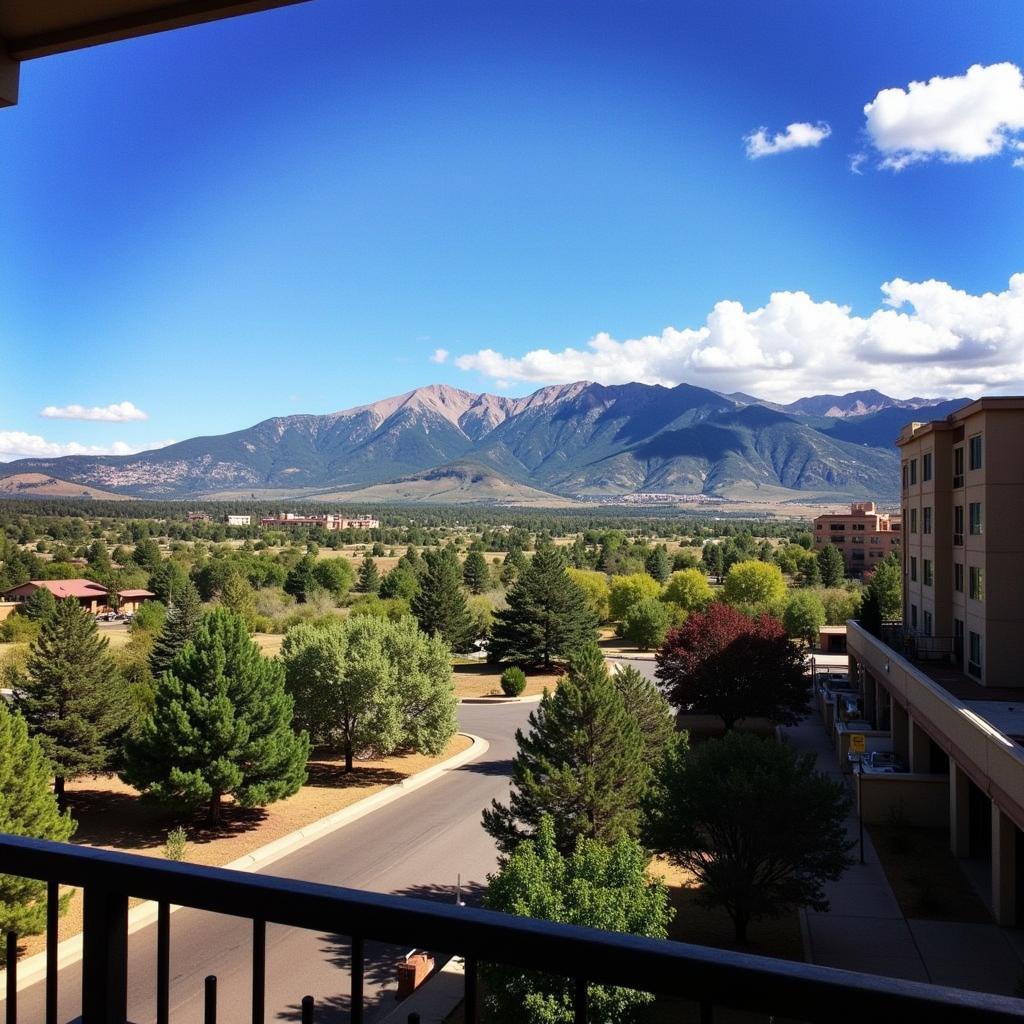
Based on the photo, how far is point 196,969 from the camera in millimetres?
14586

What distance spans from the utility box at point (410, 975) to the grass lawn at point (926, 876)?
9.84 metres

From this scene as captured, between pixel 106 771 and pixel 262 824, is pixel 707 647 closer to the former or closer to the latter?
pixel 262 824

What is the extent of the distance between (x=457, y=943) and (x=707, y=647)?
3305 cm

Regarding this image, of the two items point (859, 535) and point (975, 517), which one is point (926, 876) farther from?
point (859, 535)

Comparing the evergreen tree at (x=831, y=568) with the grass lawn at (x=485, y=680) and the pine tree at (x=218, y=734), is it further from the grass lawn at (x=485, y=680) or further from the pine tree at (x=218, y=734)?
the pine tree at (x=218, y=734)

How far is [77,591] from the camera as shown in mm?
70562

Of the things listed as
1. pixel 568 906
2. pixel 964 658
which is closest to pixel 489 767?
pixel 964 658

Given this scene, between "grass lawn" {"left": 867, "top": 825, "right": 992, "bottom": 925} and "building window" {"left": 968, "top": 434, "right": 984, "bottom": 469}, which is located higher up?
"building window" {"left": 968, "top": 434, "right": 984, "bottom": 469}

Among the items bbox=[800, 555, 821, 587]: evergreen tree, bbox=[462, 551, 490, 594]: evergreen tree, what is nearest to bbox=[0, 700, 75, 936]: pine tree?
bbox=[462, 551, 490, 594]: evergreen tree

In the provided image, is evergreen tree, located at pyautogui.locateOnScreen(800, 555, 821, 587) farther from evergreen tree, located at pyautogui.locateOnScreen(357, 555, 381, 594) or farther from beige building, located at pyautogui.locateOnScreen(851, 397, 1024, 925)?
beige building, located at pyautogui.locateOnScreen(851, 397, 1024, 925)

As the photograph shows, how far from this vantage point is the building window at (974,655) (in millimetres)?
26438

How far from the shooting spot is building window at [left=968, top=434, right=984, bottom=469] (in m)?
26.2

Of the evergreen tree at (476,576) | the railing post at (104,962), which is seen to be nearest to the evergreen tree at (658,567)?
the evergreen tree at (476,576)

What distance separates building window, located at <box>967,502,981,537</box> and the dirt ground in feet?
62.9
